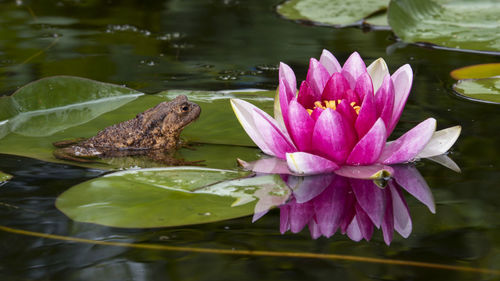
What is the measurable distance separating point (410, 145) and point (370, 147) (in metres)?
0.16

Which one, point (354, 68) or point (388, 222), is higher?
point (354, 68)

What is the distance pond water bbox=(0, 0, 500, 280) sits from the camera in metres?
1.57

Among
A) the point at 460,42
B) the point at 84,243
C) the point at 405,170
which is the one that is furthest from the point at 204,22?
the point at 84,243

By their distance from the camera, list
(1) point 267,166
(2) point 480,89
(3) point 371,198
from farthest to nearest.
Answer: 1. (2) point 480,89
2. (1) point 267,166
3. (3) point 371,198

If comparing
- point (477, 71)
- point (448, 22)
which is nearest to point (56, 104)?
point (477, 71)

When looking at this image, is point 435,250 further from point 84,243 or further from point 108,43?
point 108,43

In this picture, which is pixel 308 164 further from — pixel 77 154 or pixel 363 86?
pixel 77 154

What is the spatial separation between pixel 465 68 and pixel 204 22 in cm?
250

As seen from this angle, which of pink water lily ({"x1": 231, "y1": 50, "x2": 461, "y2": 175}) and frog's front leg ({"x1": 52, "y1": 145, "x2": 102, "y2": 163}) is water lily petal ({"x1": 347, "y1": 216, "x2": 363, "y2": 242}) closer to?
pink water lily ({"x1": 231, "y1": 50, "x2": 461, "y2": 175})

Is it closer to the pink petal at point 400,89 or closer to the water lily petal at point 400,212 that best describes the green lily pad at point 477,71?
the pink petal at point 400,89

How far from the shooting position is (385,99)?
7.14ft

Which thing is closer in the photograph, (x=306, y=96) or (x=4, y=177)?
(x=4, y=177)

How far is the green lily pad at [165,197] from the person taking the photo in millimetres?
1819

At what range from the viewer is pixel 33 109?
2922 millimetres
